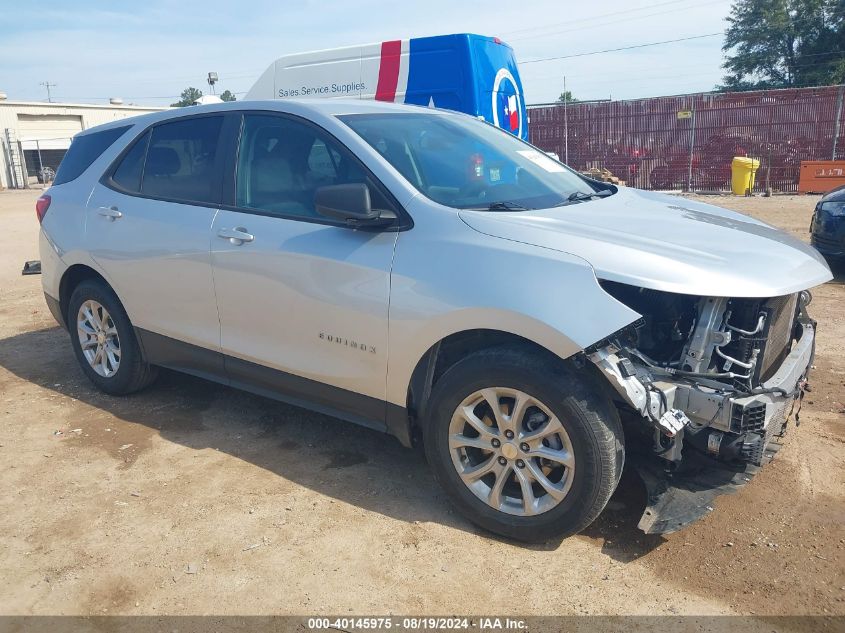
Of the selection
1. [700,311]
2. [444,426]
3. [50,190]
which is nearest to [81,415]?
[50,190]

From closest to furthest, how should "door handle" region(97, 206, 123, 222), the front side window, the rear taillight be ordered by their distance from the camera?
the front side window
"door handle" region(97, 206, 123, 222)
the rear taillight

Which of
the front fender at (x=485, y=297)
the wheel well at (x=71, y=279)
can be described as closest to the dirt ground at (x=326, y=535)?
the front fender at (x=485, y=297)

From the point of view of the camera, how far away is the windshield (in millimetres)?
3604

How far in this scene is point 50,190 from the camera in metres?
5.31

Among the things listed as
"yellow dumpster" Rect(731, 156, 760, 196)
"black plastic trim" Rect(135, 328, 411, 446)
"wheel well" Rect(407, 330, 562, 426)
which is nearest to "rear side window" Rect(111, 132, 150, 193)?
"black plastic trim" Rect(135, 328, 411, 446)

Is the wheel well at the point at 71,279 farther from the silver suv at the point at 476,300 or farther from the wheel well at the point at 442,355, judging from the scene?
the wheel well at the point at 442,355

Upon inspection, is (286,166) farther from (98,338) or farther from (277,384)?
(98,338)

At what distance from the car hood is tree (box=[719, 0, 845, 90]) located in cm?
4031

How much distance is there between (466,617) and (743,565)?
1.20m

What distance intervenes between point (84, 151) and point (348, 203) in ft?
9.45

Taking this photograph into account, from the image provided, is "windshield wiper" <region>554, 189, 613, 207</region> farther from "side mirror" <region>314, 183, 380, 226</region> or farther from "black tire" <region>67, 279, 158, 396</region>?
"black tire" <region>67, 279, 158, 396</region>

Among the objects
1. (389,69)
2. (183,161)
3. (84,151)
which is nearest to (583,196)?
(183,161)

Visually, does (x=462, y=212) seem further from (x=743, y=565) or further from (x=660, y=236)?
(x=743, y=565)

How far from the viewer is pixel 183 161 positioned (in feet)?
14.7
